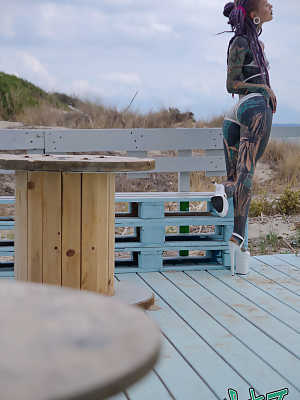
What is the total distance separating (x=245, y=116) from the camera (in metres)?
4.61

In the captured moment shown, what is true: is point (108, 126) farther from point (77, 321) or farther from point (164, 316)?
point (77, 321)

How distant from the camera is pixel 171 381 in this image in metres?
2.69

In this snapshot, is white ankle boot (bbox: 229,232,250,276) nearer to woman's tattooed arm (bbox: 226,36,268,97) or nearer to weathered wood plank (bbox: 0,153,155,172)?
woman's tattooed arm (bbox: 226,36,268,97)

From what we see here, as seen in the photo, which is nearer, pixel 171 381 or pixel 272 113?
pixel 171 381

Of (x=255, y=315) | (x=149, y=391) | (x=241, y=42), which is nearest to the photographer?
(x=149, y=391)

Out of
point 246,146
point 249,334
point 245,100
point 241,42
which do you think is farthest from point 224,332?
point 241,42

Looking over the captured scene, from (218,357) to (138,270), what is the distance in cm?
185

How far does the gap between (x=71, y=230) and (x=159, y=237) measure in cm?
144

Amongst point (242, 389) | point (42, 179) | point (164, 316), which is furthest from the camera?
point (164, 316)

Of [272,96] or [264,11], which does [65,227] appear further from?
[264,11]

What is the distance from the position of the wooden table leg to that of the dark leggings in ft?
4.57

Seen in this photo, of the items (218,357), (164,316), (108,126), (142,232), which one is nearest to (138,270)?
(142,232)

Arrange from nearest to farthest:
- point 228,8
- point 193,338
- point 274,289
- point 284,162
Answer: point 193,338, point 274,289, point 228,8, point 284,162

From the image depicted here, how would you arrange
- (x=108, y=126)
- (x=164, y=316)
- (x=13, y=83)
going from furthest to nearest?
(x=13, y=83) → (x=108, y=126) → (x=164, y=316)
